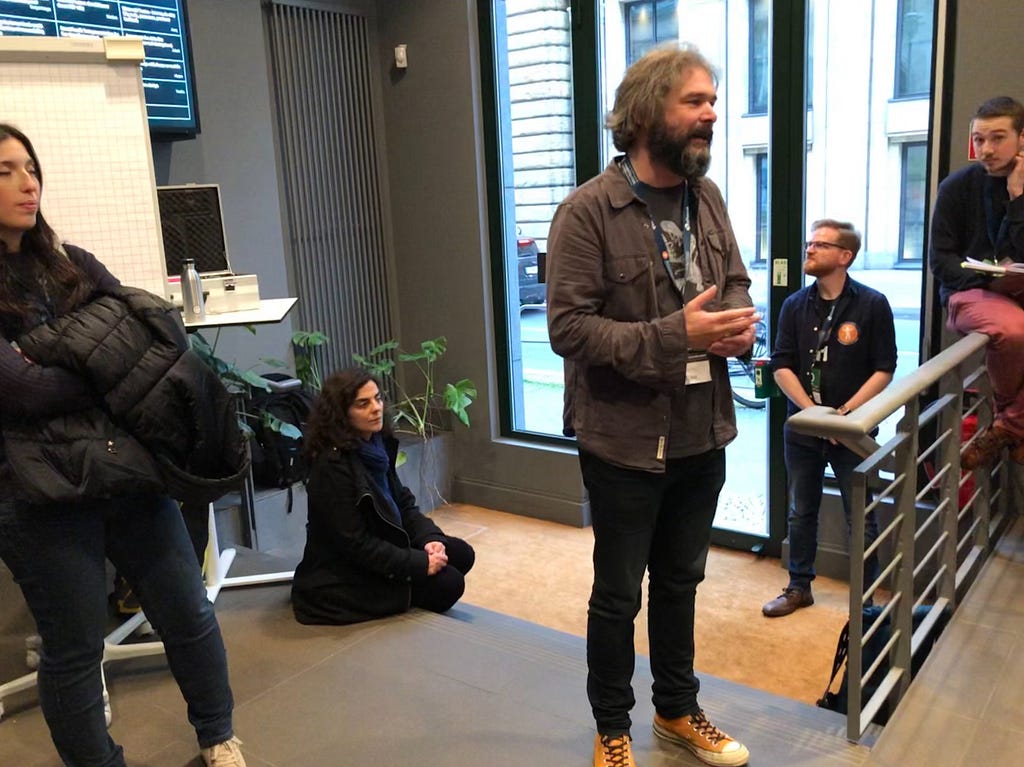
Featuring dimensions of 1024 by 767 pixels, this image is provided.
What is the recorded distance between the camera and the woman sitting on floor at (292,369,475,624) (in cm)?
271

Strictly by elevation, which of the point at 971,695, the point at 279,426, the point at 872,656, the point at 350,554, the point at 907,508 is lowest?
the point at 872,656

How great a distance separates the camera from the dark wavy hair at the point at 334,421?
2736 millimetres

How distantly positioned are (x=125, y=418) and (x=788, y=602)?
270 centimetres

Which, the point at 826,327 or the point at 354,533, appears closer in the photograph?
the point at 354,533

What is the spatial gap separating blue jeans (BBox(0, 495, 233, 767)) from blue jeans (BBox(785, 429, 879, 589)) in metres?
2.30

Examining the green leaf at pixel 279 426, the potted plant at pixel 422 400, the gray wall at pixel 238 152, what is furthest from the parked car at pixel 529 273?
the green leaf at pixel 279 426

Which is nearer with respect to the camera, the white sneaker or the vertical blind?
the white sneaker

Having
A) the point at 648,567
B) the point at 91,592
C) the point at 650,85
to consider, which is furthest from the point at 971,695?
the point at 91,592

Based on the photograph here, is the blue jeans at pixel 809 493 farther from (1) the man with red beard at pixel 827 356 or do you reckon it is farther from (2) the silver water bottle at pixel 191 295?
(2) the silver water bottle at pixel 191 295

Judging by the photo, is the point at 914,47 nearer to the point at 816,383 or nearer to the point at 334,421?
the point at 816,383

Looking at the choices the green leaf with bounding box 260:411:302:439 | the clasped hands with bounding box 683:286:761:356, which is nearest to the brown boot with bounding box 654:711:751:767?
the clasped hands with bounding box 683:286:761:356

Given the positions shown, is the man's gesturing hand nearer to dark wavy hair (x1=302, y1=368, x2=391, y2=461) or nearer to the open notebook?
dark wavy hair (x1=302, y1=368, x2=391, y2=461)

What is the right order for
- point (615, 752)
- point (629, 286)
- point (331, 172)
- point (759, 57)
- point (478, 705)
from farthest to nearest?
point (331, 172)
point (759, 57)
point (478, 705)
point (615, 752)
point (629, 286)

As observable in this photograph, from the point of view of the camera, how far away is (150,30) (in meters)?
3.57
